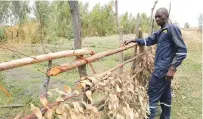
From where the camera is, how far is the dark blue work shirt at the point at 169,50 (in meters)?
3.98

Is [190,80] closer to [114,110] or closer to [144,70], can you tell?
[144,70]

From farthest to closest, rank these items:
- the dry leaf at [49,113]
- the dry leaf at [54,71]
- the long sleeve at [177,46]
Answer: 1. the long sleeve at [177,46]
2. the dry leaf at [54,71]
3. the dry leaf at [49,113]

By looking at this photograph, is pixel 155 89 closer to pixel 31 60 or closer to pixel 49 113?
pixel 49 113

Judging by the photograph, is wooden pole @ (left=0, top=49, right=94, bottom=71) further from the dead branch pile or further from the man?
the man

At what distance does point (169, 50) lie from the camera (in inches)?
162

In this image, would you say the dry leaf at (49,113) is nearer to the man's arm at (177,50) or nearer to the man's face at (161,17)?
the man's arm at (177,50)

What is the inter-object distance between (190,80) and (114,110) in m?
5.57

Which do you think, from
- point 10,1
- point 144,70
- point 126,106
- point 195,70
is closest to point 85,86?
point 126,106

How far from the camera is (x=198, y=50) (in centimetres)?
1670

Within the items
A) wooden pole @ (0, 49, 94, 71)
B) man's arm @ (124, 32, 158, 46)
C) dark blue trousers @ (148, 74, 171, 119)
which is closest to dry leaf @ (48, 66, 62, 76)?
wooden pole @ (0, 49, 94, 71)

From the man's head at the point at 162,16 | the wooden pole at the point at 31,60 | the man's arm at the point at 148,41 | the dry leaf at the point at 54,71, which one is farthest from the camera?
the man's arm at the point at 148,41

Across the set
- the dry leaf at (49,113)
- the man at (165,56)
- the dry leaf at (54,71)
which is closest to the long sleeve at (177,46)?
the man at (165,56)

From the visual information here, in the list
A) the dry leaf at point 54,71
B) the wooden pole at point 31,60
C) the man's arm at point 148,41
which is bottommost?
the dry leaf at point 54,71

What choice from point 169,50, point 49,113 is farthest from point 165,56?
point 49,113
